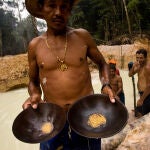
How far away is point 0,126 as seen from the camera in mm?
7836

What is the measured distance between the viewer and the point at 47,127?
191 cm

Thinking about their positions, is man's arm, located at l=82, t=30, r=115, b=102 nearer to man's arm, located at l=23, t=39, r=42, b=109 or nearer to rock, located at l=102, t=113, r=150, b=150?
man's arm, located at l=23, t=39, r=42, b=109

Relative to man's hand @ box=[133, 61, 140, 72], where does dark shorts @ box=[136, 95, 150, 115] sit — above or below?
below

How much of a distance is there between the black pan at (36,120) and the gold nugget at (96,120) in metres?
0.16

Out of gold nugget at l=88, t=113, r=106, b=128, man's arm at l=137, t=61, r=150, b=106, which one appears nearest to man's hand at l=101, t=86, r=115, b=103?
gold nugget at l=88, t=113, r=106, b=128

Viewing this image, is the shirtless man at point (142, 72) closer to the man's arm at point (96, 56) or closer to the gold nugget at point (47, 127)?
the man's arm at point (96, 56)

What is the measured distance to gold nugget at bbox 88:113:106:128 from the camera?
6.21ft

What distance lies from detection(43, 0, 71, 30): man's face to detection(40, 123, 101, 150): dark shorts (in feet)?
2.26

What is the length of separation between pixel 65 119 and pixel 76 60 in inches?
16.2

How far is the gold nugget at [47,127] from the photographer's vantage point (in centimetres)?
188

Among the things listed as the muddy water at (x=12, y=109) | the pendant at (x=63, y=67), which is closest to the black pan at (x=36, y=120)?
the pendant at (x=63, y=67)

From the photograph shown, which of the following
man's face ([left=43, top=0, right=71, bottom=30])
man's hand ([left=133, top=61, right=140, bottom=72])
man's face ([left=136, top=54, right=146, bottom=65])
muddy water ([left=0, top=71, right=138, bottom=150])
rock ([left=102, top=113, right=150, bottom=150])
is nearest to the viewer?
man's face ([left=43, top=0, right=71, bottom=30])

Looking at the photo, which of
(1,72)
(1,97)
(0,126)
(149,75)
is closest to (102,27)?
(1,72)

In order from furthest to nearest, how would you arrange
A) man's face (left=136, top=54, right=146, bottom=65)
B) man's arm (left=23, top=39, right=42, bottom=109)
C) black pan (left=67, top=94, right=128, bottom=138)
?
man's face (left=136, top=54, right=146, bottom=65), man's arm (left=23, top=39, right=42, bottom=109), black pan (left=67, top=94, right=128, bottom=138)
